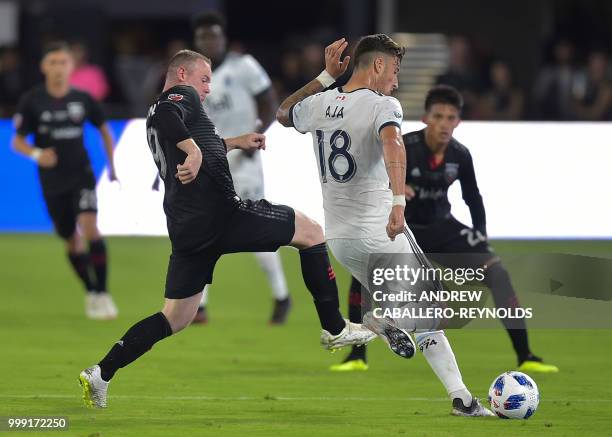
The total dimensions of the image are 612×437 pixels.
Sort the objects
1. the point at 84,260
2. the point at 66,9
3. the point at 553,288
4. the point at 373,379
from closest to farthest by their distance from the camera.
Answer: the point at 373,379, the point at 553,288, the point at 84,260, the point at 66,9

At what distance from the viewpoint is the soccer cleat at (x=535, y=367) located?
394 inches

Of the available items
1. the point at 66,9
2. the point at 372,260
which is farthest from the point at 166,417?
the point at 66,9

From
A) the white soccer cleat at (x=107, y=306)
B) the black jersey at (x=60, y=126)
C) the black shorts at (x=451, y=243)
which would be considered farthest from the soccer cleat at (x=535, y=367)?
the black jersey at (x=60, y=126)

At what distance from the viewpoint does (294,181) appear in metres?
16.7

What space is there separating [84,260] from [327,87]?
5.21 m

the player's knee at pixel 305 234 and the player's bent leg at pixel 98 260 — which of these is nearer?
the player's knee at pixel 305 234

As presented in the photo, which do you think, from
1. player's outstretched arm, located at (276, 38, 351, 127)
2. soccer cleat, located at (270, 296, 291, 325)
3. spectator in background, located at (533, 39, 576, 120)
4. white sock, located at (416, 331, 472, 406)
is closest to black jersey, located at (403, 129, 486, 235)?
player's outstretched arm, located at (276, 38, 351, 127)

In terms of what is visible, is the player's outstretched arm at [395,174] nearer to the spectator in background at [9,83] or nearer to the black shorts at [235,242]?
the black shorts at [235,242]

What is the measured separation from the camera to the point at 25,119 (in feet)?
42.8

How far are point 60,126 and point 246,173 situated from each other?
1.82 m

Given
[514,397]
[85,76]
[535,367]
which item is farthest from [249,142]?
[85,76]

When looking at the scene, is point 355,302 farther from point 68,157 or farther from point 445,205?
point 68,157

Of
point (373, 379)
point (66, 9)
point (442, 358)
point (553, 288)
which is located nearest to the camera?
point (442, 358)

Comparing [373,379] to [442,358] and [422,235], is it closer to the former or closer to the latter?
[422,235]
